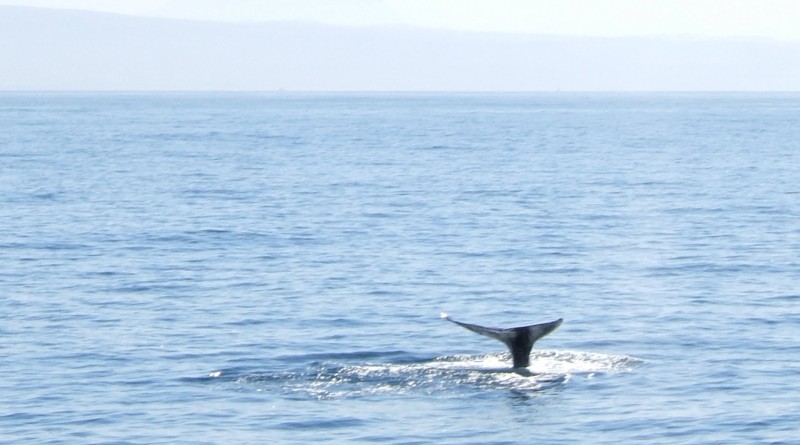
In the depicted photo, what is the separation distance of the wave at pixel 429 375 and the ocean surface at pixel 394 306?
3.3 inches

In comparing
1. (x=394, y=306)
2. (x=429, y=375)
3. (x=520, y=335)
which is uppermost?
(x=520, y=335)

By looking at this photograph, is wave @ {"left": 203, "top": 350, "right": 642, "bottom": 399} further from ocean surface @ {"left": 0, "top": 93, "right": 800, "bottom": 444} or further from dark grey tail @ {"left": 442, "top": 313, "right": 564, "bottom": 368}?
dark grey tail @ {"left": 442, "top": 313, "right": 564, "bottom": 368}

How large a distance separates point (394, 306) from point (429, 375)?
7813mm

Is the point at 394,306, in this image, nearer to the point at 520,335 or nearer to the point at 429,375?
the point at 429,375

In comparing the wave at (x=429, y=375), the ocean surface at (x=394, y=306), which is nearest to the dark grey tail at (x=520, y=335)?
the wave at (x=429, y=375)

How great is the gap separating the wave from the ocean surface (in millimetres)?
83

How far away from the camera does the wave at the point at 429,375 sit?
80.9 feet

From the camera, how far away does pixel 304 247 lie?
4394 centimetres

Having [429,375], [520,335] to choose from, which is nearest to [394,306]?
[429,375]

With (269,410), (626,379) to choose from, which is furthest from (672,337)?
(269,410)

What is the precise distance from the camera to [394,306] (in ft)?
110

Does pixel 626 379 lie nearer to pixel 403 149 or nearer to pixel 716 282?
pixel 716 282

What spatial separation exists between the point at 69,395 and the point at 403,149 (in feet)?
247

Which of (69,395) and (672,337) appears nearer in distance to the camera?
(69,395)
